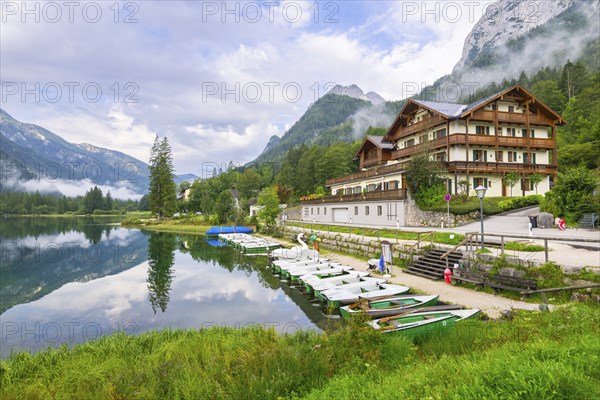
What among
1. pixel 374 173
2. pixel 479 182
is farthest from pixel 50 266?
pixel 479 182

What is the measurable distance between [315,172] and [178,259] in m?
47.7

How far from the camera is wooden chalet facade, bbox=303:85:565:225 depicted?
36875 millimetres

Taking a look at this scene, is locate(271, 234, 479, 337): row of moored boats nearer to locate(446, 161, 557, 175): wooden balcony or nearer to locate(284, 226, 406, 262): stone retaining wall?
locate(284, 226, 406, 262): stone retaining wall

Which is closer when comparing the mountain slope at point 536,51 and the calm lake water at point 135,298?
the calm lake water at point 135,298

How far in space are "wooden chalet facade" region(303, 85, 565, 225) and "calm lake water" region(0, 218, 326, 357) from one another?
19.6 m

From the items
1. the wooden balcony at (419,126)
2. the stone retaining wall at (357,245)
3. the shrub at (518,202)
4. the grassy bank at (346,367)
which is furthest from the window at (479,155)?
the grassy bank at (346,367)

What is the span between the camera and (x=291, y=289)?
19281 mm

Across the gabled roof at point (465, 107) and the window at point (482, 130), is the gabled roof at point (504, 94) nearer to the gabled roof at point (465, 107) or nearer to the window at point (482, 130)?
the gabled roof at point (465, 107)

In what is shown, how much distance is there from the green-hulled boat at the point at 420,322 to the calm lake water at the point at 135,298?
4122mm

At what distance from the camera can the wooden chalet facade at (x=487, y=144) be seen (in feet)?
121

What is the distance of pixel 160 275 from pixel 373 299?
1771cm

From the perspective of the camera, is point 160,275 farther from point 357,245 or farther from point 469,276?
point 469,276

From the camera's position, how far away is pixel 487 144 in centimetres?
3850

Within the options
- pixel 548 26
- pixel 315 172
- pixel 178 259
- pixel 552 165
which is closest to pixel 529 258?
pixel 178 259
